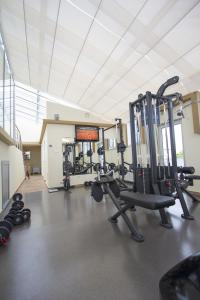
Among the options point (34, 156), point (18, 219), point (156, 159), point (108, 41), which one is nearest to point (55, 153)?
point (18, 219)

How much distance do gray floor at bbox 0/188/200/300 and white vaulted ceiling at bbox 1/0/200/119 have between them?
11.0 feet

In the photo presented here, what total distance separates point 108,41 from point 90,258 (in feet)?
14.1

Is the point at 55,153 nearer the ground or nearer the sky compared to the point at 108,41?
nearer the ground

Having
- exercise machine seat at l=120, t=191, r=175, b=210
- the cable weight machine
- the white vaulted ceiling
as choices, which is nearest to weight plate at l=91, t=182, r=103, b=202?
the cable weight machine

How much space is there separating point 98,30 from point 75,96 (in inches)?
137

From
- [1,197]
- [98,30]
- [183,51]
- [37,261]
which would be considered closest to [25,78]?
[98,30]

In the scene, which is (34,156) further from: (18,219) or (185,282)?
(185,282)

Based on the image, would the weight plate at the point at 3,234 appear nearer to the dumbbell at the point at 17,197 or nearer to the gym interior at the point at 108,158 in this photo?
the gym interior at the point at 108,158

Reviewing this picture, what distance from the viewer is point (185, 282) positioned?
89cm

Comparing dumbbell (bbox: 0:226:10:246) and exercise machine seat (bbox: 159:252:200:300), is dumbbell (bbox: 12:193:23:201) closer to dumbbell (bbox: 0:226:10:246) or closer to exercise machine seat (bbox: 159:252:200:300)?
dumbbell (bbox: 0:226:10:246)

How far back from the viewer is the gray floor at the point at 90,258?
1211 mm

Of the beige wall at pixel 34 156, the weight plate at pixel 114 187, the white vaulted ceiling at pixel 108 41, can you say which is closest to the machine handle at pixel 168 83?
the white vaulted ceiling at pixel 108 41

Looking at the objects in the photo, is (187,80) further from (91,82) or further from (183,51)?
(91,82)

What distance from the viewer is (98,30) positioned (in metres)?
3.56
